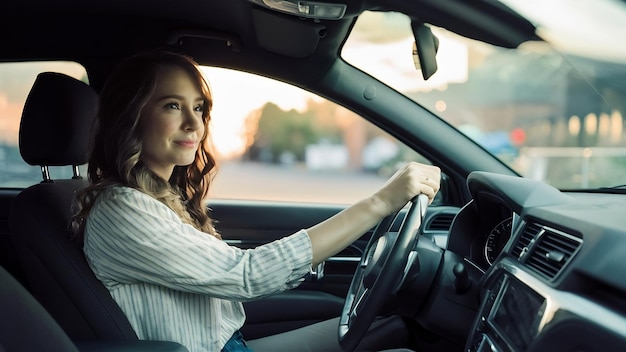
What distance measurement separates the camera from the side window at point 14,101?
2.78 meters

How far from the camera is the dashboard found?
1.14 meters

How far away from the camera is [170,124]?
178cm

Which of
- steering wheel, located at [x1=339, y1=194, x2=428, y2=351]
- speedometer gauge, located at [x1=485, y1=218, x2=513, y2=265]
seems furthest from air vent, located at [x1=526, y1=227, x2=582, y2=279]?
speedometer gauge, located at [x1=485, y1=218, x2=513, y2=265]

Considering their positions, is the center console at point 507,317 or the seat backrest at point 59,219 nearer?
the center console at point 507,317

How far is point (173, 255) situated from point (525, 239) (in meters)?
0.82

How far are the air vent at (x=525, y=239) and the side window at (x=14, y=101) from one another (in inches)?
73.5

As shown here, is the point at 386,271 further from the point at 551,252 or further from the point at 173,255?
the point at 173,255

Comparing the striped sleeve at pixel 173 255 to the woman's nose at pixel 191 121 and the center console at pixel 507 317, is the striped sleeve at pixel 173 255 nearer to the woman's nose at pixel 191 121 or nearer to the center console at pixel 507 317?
the woman's nose at pixel 191 121

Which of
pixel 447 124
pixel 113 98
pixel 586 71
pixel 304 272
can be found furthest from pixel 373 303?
pixel 447 124

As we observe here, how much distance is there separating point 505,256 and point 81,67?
6.54ft

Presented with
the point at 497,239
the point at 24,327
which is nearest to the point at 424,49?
the point at 497,239

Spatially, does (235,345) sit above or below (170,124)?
below

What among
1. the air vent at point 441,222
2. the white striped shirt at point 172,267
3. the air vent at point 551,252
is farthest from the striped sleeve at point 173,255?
the air vent at point 441,222

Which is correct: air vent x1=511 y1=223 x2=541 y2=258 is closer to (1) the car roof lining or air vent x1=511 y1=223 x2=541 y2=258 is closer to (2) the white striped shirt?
(2) the white striped shirt
